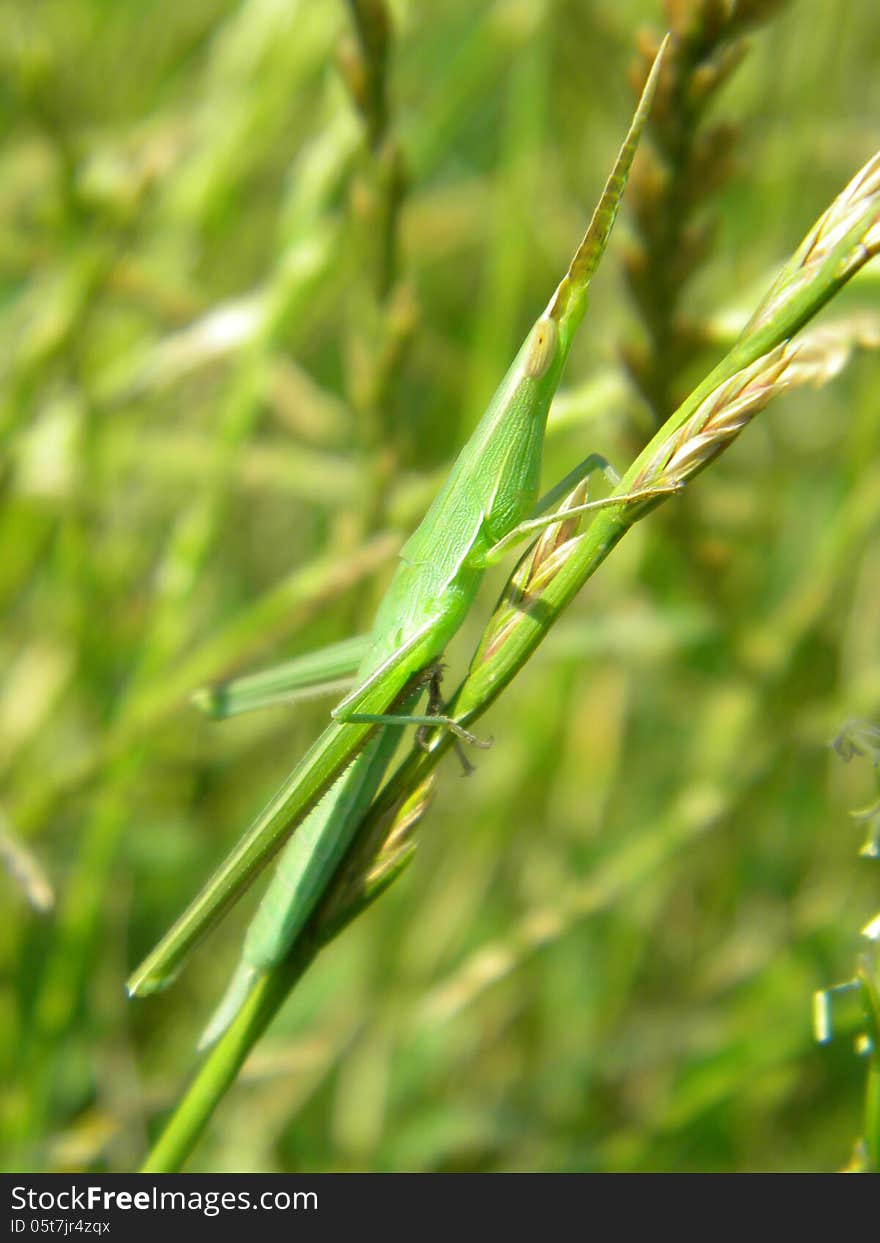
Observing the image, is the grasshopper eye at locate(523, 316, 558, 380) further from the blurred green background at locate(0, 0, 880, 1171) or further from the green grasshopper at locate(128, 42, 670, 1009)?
the blurred green background at locate(0, 0, 880, 1171)

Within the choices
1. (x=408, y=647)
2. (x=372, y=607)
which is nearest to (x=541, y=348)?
(x=408, y=647)

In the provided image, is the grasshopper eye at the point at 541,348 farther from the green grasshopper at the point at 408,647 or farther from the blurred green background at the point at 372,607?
the blurred green background at the point at 372,607

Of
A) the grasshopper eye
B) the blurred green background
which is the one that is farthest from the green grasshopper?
the blurred green background

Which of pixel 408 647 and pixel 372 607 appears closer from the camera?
pixel 408 647

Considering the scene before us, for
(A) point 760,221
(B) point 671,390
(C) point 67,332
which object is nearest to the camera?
(B) point 671,390

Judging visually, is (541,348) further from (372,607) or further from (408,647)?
(372,607)
